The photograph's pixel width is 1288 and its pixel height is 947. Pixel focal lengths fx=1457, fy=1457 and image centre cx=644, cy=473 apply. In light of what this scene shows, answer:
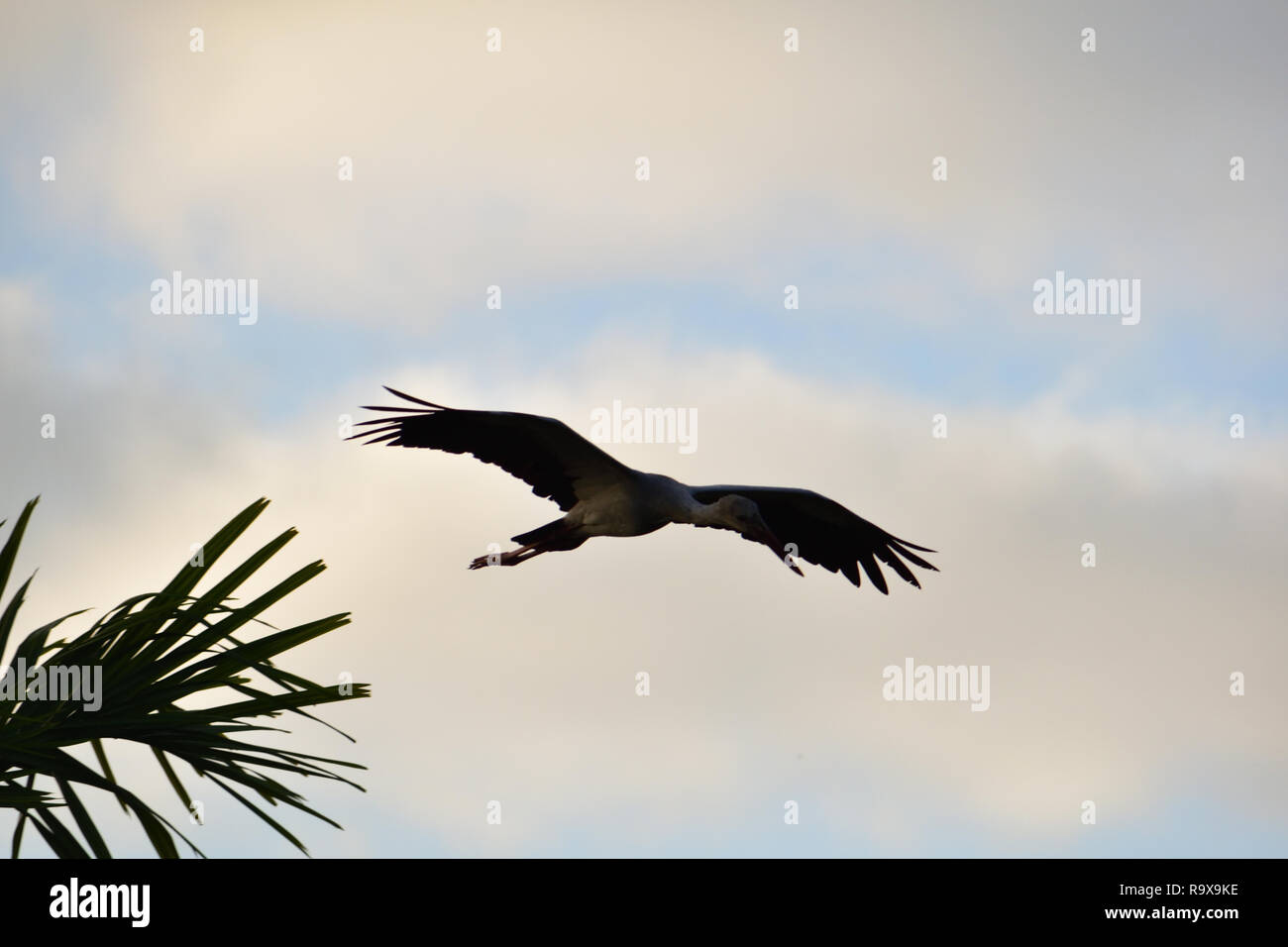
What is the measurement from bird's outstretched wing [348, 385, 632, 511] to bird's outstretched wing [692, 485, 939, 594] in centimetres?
181

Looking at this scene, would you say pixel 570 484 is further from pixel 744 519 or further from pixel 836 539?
pixel 836 539

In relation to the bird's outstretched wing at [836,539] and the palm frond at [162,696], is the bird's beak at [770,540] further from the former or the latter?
the palm frond at [162,696]

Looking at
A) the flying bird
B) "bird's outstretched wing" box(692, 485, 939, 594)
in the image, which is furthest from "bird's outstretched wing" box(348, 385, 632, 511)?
"bird's outstretched wing" box(692, 485, 939, 594)

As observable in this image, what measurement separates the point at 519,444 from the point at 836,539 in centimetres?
303

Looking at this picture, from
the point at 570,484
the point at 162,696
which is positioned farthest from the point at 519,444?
the point at 162,696

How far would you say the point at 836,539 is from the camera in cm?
1160

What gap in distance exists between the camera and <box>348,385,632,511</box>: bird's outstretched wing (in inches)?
365

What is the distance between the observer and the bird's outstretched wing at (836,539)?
37.0 feet

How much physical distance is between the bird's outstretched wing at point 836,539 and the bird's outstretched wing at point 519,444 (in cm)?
181
